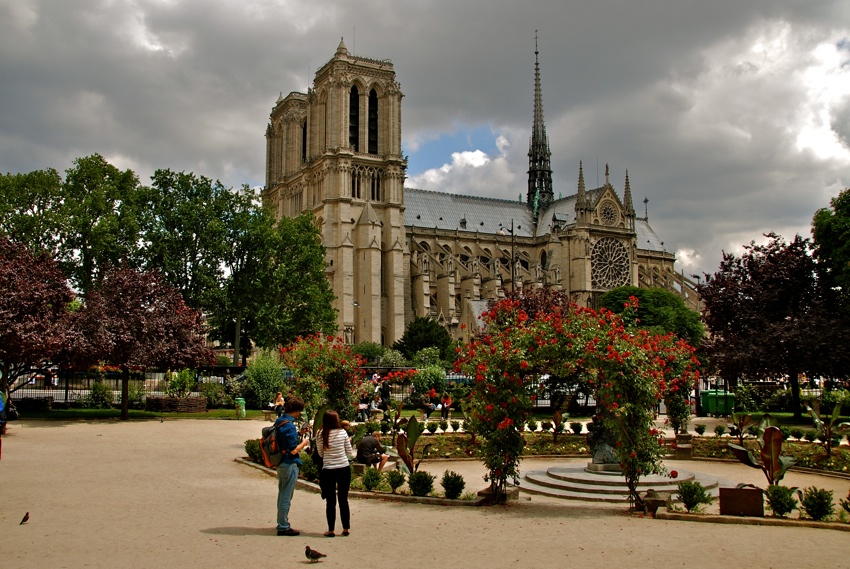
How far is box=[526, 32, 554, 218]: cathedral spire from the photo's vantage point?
100 m

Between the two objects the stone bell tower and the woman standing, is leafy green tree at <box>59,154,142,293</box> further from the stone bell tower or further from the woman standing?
the woman standing

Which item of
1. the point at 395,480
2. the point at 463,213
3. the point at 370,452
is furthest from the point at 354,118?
the point at 395,480

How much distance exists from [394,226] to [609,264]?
27453mm

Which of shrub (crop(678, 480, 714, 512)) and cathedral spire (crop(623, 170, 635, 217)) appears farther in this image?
cathedral spire (crop(623, 170, 635, 217))

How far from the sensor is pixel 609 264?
85.2m

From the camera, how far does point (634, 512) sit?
12.3 m

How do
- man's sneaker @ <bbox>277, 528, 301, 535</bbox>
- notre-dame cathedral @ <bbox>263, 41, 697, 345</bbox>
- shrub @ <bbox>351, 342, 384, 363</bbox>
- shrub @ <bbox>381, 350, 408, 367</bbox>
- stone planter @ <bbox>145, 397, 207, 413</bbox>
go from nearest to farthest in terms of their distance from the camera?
man's sneaker @ <bbox>277, 528, 301, 535</bbox> < stone planter @ <bbox>145, 397, 207, 413</bbox> < shrub @ <bbox>381, 350, 408, 367</bbox> < shrub @ <bbox>351, 342, 384, 363</bbox> < notre-dame cathedral @ <bbox>263, 41, 697, 345</bbox>

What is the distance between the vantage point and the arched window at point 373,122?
73.9 m

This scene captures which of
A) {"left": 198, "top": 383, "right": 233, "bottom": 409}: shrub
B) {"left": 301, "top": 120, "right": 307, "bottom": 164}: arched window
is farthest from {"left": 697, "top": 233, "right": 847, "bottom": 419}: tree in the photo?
{"left": 301, "top": 120, "right": 307, "bottom": 164}: arched window

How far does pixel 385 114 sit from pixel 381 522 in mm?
64810


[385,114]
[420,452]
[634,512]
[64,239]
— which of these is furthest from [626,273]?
[634,512]

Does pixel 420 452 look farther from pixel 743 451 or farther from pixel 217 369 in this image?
pixel 217 369

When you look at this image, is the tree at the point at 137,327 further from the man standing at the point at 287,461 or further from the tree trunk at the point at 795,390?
the tree trunk at the point at 795,390

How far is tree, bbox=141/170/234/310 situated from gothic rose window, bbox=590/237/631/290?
49.4 metres
